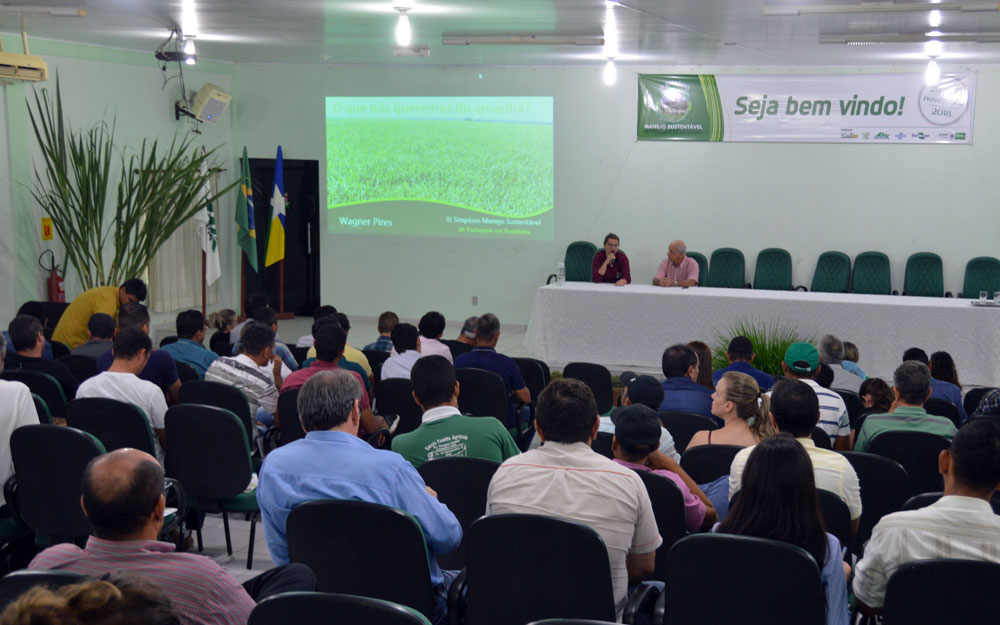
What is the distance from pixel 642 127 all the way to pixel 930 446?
7.20m

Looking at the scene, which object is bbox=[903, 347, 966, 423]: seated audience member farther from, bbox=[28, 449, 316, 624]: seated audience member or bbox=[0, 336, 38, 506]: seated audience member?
bbox=[0, 336, 38, 506]: seated audience member

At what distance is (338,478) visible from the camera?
2.67 m

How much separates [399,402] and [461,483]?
1929mm

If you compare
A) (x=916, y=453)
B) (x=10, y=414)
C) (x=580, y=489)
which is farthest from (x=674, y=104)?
(x=580, y=489)

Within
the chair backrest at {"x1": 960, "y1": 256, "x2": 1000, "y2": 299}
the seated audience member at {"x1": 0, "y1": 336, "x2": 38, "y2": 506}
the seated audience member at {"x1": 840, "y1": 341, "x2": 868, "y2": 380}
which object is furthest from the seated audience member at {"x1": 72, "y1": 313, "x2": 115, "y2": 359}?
the chair backrest at {"x1": 960, "y1": 256, "x2": 1000, "y2": 299}

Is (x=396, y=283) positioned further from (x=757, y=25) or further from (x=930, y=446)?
(x=930, y=446)

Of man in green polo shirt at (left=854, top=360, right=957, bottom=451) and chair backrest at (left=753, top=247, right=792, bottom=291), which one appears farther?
chair backrest at (left=753, top=247, right=792, bottom=291)

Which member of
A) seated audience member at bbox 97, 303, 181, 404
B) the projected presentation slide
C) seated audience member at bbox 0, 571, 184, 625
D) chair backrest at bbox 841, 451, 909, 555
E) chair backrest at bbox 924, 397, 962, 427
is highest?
the projected presentation slide

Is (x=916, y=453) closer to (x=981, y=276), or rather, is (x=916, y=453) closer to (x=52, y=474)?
(x=52, y=474)

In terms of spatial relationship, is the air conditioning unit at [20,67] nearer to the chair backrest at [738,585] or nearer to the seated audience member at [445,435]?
the seated audience member at [445,435]

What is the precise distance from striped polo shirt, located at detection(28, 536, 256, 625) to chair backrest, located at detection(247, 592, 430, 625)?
0.10 metres

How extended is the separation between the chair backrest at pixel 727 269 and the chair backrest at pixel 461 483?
7347mm

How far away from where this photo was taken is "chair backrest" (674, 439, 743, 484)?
3346 mm

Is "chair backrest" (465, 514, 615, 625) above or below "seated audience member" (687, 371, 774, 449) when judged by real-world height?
below
